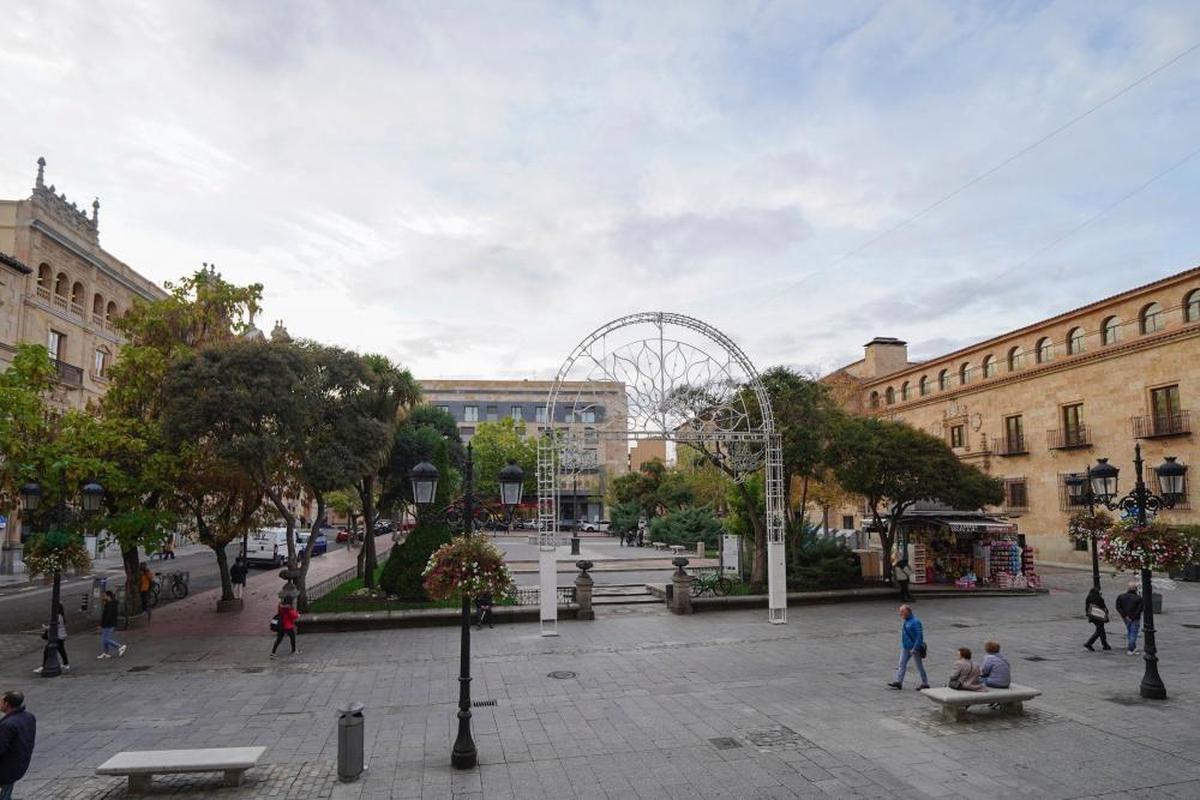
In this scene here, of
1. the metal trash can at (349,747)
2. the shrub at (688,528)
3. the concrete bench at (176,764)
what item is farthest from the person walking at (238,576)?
the shrub at (688,528)

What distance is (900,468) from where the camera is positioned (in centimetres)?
2270

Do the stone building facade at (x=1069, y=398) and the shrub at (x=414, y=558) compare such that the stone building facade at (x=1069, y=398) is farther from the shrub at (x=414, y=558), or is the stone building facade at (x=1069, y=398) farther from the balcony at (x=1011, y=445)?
the shrub at (x=414, y=558)

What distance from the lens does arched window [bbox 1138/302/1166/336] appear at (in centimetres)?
3083

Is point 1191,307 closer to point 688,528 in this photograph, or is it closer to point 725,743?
point 688,528


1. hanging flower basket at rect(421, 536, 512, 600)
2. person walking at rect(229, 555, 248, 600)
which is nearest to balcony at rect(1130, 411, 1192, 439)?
hanging flower basket at rect(421, 536, 512, 600)

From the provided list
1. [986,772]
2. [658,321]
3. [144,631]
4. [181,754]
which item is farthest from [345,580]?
[986,772]

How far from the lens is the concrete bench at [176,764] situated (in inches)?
314

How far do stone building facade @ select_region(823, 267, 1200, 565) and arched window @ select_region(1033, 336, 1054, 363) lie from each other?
55 millimetres

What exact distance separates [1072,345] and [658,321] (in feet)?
90.7

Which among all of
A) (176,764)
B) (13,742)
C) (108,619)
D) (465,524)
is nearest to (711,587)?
(465,524)

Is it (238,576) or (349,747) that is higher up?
(238,576)

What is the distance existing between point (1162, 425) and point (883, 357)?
24.7 m

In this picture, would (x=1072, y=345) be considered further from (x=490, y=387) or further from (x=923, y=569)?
(x=490, y=387)

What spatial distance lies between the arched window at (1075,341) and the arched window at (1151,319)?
330cm
